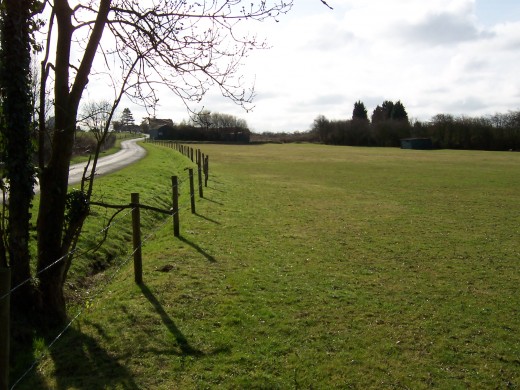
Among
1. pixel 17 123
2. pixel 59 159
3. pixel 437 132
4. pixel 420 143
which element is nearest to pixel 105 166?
pixel 59 159

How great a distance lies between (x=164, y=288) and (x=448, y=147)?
310 feet

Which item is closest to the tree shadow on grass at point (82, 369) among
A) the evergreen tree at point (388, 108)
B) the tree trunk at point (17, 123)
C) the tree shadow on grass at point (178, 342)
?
the tree shadow on grass at point (178, 342)

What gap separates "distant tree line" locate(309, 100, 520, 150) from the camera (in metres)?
88.7

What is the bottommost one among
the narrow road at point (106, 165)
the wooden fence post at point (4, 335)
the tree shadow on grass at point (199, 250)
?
the tree shadow on grass at point (199, 250)

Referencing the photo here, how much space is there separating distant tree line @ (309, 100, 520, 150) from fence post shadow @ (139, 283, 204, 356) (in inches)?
3564

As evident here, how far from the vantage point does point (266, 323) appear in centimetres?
648

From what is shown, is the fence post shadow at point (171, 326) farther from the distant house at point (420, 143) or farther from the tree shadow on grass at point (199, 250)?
the distant house at point (420, 143)

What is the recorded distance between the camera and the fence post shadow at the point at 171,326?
565cm

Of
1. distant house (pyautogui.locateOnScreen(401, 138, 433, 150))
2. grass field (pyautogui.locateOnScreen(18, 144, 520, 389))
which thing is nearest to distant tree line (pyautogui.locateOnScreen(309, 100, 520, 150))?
distant house (pyautogui.locateOnScreen(401, 138, 433, 150))

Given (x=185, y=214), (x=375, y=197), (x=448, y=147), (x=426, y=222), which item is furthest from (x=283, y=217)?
(x=448, y=147)

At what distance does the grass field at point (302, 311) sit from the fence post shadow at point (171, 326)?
0.5 inches

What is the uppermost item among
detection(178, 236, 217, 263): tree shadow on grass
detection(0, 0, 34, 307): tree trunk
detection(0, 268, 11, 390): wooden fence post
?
detection(0, 0, 34, 307): tree trunk

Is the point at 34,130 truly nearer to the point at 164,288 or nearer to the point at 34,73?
the point at 34,73

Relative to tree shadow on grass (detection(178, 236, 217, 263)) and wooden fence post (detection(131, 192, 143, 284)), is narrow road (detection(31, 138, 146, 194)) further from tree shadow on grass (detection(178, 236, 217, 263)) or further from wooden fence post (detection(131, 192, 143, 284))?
tree shadow on grass (detection(178, 236, 217, 263))
